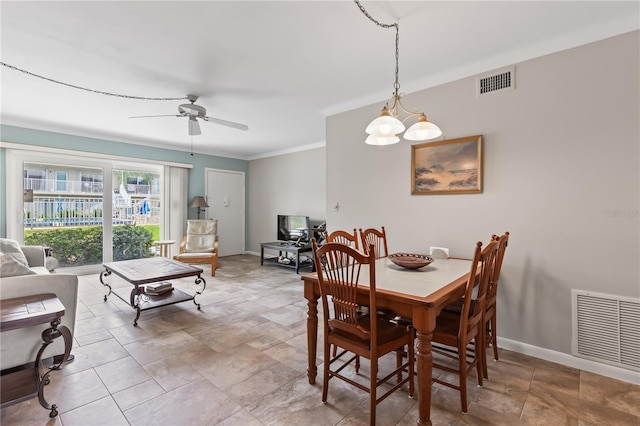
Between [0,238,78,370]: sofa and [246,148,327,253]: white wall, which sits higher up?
[246,148,327,253]: white wall

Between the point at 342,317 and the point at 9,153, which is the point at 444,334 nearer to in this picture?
the point at 342,317

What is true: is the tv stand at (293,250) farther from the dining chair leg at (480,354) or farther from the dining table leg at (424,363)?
the dining table leg at (424,363)

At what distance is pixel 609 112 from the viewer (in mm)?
2166

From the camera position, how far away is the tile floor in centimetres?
173

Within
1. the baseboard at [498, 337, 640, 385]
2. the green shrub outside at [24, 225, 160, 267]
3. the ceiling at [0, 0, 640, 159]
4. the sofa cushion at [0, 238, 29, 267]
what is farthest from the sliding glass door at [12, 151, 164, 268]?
the baseboard at [498, 337, 640, 385]

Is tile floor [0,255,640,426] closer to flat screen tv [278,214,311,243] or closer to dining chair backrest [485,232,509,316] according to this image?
dining chair backrest [485,232,509,316]

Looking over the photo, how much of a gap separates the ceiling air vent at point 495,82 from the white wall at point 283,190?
345 cm

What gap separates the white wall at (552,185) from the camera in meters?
2.13

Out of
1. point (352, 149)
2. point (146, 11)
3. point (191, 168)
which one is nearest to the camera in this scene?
point (146, 11)

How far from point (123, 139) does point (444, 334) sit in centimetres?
609

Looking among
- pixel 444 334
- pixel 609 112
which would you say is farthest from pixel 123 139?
pixel 609 112

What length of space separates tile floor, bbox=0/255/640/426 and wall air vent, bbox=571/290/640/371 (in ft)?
Result: 0.56

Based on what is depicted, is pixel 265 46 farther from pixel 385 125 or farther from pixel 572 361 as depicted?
pixel 572 361

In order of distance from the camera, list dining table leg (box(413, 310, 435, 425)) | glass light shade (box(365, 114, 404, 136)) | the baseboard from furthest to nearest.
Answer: the baseboard
glass light shade (box(365, 114, 404, 136))
dining table leg (box(413, 310, 435, 425))
